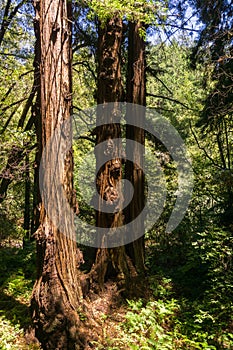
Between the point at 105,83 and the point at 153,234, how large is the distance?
5262mm

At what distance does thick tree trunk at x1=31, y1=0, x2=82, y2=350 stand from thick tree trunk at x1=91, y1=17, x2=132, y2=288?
3.48ft

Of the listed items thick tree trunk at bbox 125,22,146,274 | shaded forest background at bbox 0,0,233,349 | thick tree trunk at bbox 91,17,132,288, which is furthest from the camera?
thick tree trunk at bbox 125,22,146,274

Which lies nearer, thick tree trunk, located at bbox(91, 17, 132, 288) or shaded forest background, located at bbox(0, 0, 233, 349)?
shaded forest background, located at bbox(0, 0, 233, 349)

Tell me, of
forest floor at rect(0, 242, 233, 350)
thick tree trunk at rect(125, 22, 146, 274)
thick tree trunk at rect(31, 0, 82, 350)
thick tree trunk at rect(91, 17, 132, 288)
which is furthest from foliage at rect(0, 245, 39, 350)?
thick tree trunk at rect(125, 22, 146, 274)

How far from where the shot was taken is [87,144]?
38.1ft

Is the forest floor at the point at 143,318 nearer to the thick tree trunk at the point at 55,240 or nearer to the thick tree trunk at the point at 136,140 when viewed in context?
the thick tree trunk at the point at 55,240

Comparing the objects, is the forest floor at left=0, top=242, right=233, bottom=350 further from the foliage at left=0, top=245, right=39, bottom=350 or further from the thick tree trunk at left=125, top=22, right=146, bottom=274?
the thick tree trunk at left=125, top=22, right=146, bottom=274

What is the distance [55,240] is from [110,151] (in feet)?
6.43

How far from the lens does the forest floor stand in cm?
403

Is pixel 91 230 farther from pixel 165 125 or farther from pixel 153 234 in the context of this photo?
pixel 165 125

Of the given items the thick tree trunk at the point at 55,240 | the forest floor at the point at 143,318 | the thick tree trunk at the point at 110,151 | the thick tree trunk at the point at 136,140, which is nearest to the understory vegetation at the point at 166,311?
the forest floor at the point at 143,318

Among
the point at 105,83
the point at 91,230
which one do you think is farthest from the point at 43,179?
the point at 91,230

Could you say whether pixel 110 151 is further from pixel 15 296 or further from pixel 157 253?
pixel 157 253

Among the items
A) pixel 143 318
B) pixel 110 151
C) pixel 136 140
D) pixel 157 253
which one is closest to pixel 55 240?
pixel 143 318
